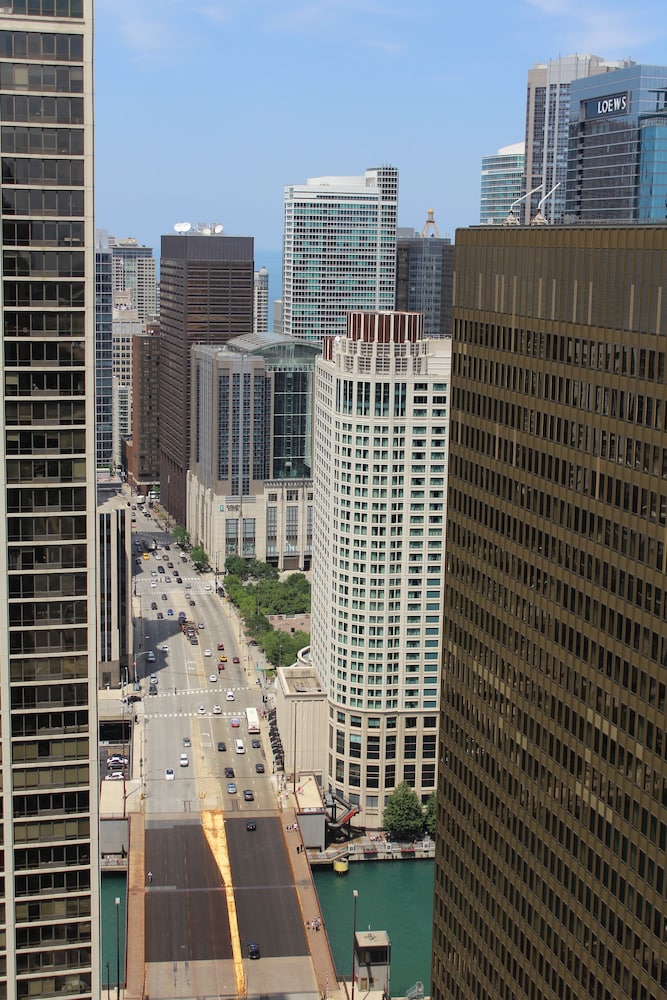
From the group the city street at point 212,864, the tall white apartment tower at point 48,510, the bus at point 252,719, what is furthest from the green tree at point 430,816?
the tall white apartment tower at point 48,510

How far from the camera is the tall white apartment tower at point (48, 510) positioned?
210ft

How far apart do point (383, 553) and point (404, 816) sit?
2783cm

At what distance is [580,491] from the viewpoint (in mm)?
60688

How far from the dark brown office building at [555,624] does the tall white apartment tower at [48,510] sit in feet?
63.7

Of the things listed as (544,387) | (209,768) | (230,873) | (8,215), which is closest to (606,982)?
(544,387)

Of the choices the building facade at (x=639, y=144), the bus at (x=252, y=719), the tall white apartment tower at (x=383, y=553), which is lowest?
the bus at (x=252, y=719)

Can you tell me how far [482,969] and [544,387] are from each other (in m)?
30.0

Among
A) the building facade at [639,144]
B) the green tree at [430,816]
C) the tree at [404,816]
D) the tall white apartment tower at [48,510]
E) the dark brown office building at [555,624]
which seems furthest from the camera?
the building facade at [639,144]

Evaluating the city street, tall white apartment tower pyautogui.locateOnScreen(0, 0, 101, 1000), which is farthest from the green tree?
tall white apartment tower pyautogui.locateOnScreen(0, 0, 101, 1000)

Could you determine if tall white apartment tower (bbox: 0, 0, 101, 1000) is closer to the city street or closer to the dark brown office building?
the dark brown office building

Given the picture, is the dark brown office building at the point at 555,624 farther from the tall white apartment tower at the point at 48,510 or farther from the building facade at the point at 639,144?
the building facade at the point at 639,144

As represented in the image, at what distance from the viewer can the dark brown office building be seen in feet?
180

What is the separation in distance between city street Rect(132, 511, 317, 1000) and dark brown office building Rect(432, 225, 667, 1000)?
4343cm

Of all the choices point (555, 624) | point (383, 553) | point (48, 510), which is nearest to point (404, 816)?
point (383, 553)
